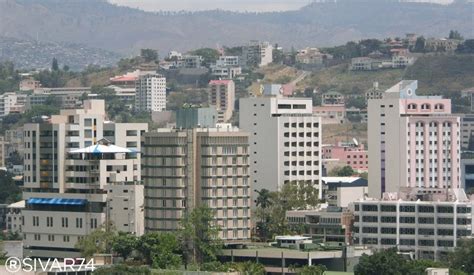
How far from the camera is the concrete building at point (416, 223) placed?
75.4 m

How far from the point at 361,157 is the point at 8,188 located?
2611cm

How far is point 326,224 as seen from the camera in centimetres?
7881

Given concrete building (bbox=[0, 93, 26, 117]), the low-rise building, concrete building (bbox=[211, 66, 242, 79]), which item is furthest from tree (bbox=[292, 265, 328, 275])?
concrete building (bbox=[211, 66, 242, 79])

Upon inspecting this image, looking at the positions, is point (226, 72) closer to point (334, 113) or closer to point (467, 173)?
point (334, 113)

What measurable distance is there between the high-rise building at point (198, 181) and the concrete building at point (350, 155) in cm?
4565

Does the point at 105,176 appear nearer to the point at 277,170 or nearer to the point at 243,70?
the point at 277,170

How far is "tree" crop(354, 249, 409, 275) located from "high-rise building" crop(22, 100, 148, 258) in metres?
10.5

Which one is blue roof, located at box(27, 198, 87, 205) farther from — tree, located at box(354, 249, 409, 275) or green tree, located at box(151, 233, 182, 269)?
tree, located at box(354, 249, 409, 275)

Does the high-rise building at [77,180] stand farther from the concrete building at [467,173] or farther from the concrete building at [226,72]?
the concrete building at [226,72]

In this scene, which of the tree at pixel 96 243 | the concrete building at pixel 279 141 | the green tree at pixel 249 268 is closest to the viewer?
the green tree at pixel 249 268

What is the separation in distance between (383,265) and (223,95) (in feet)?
296

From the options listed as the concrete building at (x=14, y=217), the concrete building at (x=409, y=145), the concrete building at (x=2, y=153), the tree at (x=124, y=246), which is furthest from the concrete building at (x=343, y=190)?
the concrete building at (x=2, y=153)

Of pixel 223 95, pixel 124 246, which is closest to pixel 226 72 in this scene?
pixel 223 95

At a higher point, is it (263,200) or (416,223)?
(263,200)
